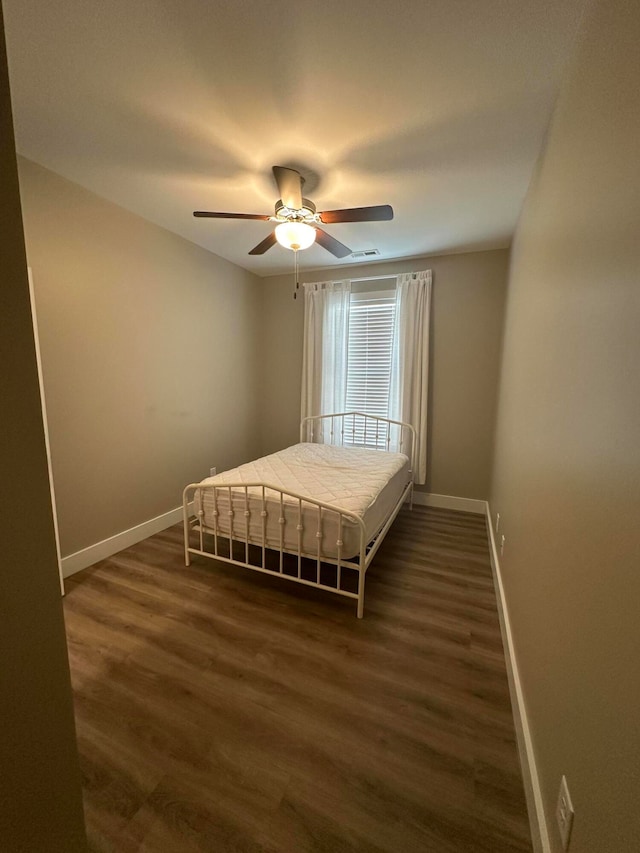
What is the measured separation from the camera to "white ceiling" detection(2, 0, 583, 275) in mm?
1258

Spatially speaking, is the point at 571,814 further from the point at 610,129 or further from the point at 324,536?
the point at 610,129

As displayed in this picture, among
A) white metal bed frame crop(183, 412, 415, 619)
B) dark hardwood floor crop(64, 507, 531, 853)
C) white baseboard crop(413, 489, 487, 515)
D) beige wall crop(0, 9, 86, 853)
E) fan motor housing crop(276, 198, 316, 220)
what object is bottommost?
dark hardwood floor crop(64, 507, 531, 853)

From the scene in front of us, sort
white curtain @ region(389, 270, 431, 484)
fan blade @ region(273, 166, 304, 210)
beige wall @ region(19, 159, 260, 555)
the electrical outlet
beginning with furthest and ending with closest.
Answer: white curtain @ region(389, 270, 431, 484) → beige wall @ region(19, 159, 260, 555) → fan blade @ region(273, 166, 304, 210) → the electrical outlet

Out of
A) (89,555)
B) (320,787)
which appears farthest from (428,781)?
(89,555)

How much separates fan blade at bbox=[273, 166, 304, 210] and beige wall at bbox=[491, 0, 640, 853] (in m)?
1.27

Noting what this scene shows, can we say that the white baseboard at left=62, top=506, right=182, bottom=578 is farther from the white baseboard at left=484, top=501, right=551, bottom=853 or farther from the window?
the white baseboard at left=484, top=501, right=551, bottom=853

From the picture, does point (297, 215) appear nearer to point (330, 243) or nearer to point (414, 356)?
point (330, 243)

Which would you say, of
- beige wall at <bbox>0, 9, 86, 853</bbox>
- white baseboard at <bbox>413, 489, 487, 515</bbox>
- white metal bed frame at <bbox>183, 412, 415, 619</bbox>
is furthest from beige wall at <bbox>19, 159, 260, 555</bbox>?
white baseboard at <bbox>413, 489, 487, 515</bbox>

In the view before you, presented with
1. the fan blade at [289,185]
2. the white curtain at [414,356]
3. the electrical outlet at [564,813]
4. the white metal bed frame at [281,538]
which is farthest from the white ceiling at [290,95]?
the electrical outlet at [564,813]

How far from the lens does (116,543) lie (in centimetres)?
280

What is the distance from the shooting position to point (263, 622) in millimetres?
2035

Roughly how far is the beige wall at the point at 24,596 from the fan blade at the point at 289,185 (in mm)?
1506

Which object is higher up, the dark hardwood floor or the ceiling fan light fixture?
the ceiling fan light fixture

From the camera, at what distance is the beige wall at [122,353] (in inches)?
91.0
